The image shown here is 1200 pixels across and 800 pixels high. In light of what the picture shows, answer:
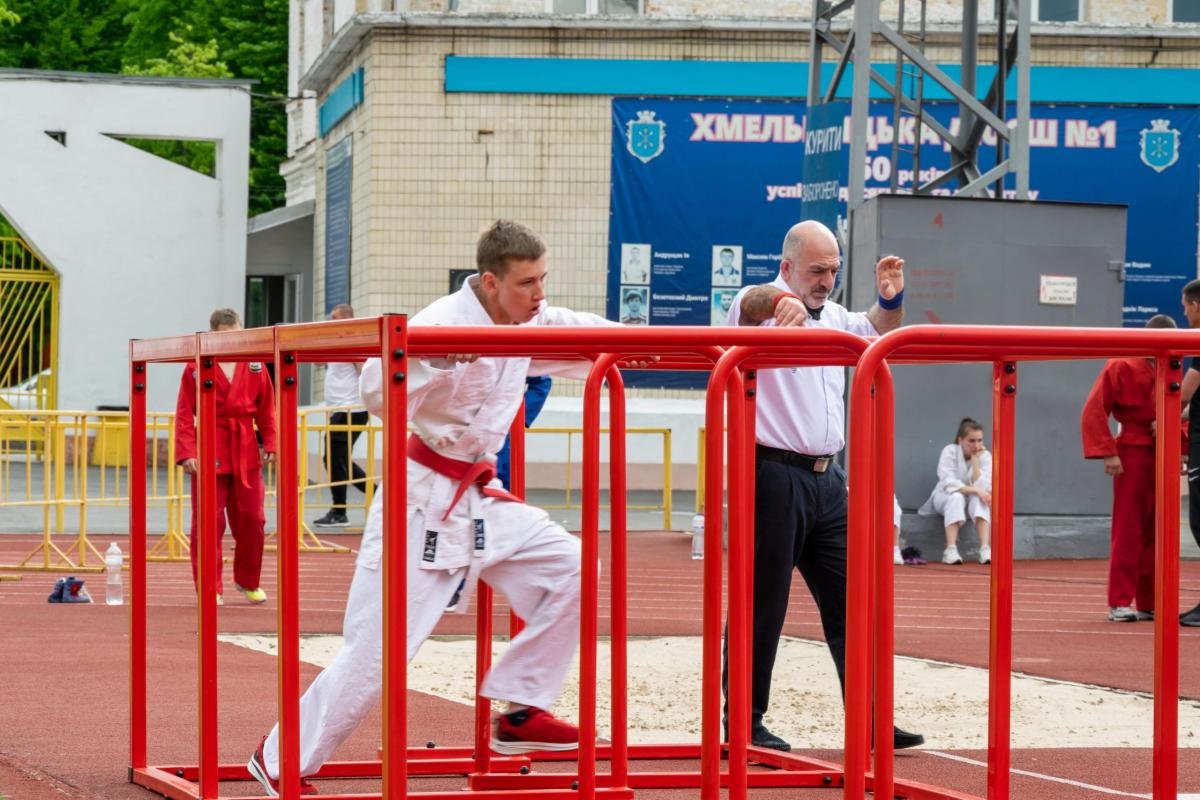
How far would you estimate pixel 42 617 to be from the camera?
1178 cm

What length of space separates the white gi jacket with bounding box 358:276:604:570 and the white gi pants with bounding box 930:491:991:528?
10.2 metres

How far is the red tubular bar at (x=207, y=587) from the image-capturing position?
593 centimetres

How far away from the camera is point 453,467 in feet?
19.6

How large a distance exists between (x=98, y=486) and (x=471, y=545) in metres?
12.7

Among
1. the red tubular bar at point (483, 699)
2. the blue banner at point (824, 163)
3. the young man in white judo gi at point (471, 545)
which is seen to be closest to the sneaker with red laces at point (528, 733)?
the young man in white judo gi at point (471, 545)

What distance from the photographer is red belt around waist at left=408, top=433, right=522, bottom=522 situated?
5.94 metres

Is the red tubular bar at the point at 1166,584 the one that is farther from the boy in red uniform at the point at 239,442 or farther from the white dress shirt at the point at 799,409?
the boy in red uniform at the point at 239,442

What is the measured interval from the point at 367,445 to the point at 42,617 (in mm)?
7128

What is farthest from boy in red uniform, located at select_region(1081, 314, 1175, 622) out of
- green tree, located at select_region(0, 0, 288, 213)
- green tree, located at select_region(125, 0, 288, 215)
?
green tree, located at select_region(125, 0, 288, 215)

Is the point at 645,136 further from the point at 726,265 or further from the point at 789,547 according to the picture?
the point at 789,547

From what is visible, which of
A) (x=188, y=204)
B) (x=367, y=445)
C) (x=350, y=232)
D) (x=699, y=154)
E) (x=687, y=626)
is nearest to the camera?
(x=687, y=626)

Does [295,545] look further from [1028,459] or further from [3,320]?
[3,320]

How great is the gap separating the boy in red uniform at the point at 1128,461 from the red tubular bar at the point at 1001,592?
6.31m

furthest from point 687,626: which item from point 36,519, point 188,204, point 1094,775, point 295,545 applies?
point 188,204
